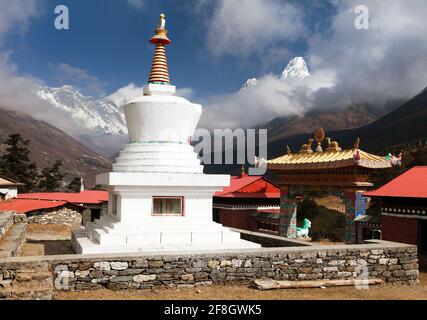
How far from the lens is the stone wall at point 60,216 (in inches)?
1041

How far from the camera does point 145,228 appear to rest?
12172 millimetres

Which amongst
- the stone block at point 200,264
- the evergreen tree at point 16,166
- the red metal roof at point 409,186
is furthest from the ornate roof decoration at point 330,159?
the evergreen tree at point 16,166

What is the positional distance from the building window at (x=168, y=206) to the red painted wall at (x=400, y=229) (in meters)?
9.41

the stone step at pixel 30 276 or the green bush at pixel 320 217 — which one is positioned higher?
the stone step at pixel 30 276

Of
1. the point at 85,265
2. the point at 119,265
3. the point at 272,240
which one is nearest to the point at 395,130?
the point at 272,240

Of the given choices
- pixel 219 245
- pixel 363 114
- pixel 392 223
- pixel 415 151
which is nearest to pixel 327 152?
pixel 392 223

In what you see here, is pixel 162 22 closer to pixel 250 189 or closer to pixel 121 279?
pixel 121 279

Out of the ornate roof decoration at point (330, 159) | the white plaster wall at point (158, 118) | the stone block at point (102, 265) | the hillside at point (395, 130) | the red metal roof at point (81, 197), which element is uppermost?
the hillside at point (395, 130)

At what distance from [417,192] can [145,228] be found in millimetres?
10462

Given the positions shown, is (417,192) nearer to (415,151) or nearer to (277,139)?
(415,151)

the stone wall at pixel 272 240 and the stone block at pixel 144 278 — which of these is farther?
the stone wall at pixel 272 240

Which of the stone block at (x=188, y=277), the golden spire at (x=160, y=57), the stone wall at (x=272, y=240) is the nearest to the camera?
the stone block at (x=188, y=277)

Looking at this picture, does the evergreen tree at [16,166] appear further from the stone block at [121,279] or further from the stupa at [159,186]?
the stone block at [121,279]

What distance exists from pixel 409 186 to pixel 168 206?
33.3 feet
